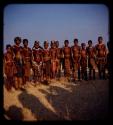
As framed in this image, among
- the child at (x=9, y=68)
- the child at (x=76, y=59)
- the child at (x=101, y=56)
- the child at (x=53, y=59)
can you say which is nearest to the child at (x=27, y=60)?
the child at (x=9, y=68)

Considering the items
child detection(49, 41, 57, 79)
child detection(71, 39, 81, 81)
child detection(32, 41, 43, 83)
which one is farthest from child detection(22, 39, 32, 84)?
child detection(71, 39, 81, 81)

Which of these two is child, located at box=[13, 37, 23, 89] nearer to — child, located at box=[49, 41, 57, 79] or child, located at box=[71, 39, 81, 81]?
child, located at box=[49, 41, 57, 79]

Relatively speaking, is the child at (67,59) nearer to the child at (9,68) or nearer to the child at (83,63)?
the child at (83,63)

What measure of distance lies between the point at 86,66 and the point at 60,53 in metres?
0.63

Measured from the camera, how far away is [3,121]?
5383 millimetres

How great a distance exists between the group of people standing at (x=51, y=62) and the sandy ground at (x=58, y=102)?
0.19m

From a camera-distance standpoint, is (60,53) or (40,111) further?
(60,53)

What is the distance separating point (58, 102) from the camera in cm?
611

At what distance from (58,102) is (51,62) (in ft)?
3.23

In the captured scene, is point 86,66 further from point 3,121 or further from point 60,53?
point 3,121

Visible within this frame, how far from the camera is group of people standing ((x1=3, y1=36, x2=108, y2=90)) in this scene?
20.9ft

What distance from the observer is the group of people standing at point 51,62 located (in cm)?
638

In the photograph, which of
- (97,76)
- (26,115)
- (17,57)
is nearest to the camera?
(26,115)

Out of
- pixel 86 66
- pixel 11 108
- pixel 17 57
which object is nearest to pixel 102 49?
pixel 86 66
